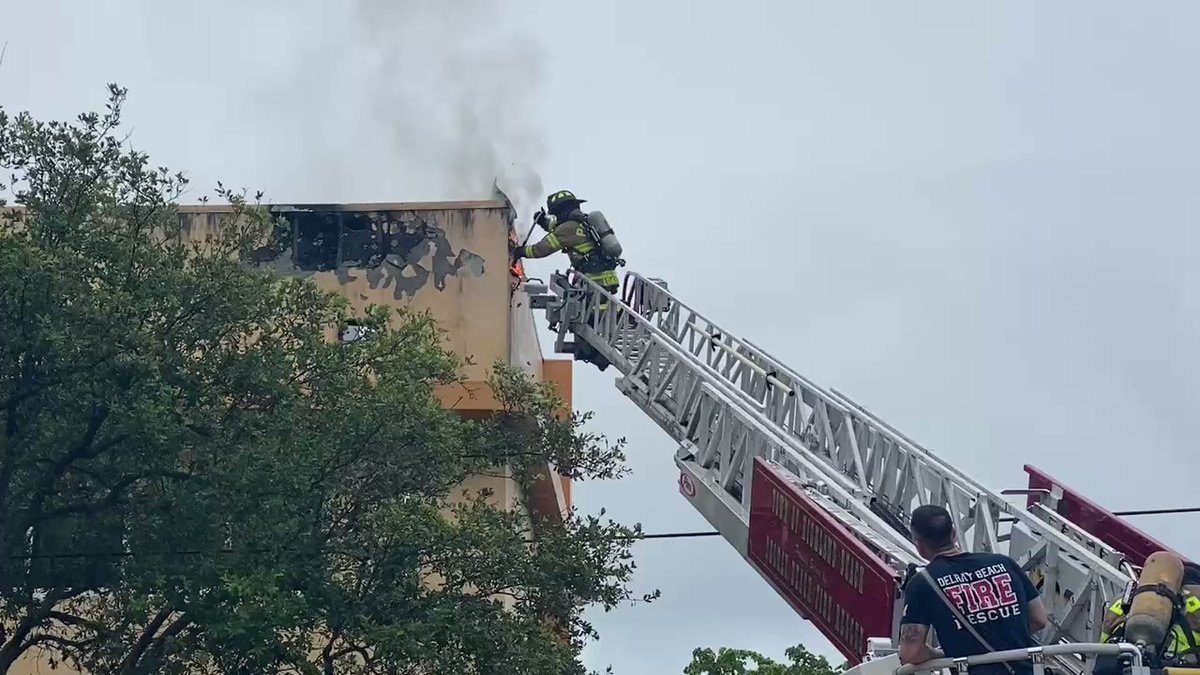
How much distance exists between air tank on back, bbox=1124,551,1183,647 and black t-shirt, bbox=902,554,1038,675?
0.75m

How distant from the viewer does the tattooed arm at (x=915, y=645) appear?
5.07 meters

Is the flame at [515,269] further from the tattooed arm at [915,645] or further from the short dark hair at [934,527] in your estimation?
the short dark hair at [934,527]

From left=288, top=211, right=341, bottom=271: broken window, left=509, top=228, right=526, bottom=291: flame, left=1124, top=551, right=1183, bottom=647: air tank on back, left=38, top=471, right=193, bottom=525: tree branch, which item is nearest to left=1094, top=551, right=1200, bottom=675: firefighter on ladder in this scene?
left=1124, top=551, right=1183, bottom=647: air tank on back

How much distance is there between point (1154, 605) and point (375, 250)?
11906mm

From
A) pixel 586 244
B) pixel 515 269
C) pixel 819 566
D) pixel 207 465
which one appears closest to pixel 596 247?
pixel 586 244

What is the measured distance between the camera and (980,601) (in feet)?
16.1

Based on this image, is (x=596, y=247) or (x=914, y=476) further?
(x=596, y=247)

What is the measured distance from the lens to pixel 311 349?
1062 centimetres

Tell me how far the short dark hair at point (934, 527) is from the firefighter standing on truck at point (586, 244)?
9.46 m

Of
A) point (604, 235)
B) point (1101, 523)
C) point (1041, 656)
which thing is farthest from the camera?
point (604, 235)

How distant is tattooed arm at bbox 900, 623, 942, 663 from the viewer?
5.07 meters

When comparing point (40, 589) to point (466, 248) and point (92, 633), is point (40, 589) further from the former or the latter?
point (466, 248)

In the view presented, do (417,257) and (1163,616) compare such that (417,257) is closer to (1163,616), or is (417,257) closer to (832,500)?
(832,500)

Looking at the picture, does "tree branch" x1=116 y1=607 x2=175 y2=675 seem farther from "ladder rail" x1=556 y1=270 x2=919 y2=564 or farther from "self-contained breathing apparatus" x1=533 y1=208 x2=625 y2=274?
"self-contained breathing apparatus" x1=533 y1=208 x2=625 y2=274
